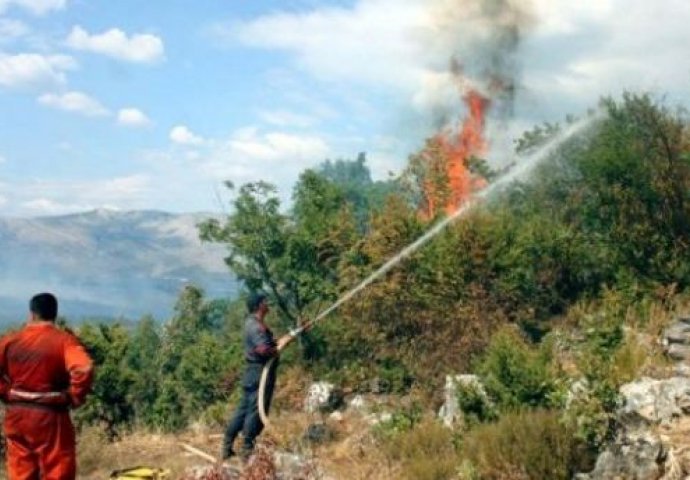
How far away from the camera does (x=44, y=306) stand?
7.33 m

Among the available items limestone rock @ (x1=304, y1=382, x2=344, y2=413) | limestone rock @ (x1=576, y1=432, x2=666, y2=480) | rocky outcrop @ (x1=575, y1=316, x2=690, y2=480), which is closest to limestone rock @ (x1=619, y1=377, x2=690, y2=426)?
rocky outcrop @ (x1=575, y1=316, x2=690, y2=480)

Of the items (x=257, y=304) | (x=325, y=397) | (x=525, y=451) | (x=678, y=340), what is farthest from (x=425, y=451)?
(x=325, y=397)

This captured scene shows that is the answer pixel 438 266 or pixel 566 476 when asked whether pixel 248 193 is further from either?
pixel 566 476

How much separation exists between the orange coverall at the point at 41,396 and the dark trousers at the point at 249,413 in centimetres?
343

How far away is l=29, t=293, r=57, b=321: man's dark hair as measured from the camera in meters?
7.32

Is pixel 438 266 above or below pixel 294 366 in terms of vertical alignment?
above

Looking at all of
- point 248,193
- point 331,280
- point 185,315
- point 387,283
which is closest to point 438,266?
point 387,283

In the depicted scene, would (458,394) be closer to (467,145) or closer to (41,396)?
(41,396)

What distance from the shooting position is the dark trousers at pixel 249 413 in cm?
1055

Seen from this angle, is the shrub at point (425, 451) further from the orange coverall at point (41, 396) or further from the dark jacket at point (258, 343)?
the orange coverall at point (41, 396)

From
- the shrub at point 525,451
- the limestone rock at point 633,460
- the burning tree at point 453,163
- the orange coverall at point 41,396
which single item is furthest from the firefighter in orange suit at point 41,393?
the burning tree at point 453,163

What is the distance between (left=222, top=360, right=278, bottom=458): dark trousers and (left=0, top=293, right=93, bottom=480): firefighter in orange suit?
3425mm

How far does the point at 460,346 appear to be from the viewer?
2083 cm

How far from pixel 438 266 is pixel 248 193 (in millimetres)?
19669
